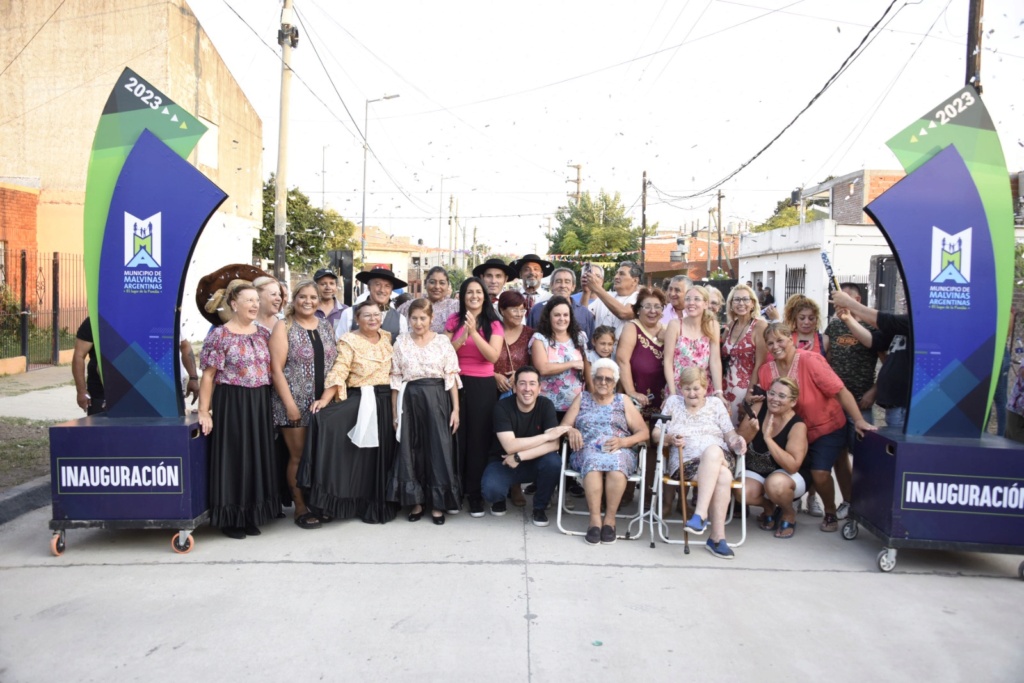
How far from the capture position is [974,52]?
344 inches

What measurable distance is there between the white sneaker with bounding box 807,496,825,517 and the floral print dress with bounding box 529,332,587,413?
6.54ft

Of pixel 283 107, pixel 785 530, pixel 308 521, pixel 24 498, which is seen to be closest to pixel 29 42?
pixel 283 107

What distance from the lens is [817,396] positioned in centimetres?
582

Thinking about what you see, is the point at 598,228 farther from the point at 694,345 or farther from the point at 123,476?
the point at 123,476

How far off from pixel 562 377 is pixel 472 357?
0.73 m

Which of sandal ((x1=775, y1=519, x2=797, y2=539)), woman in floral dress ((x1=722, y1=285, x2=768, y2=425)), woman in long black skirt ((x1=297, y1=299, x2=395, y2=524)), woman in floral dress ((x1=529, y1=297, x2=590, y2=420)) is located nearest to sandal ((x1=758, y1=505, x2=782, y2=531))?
sandal ((x1=775, y1=519, x2=797, y2=539))

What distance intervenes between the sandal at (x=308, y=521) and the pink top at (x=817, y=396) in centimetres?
353

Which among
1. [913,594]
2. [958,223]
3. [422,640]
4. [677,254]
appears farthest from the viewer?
[677,254]

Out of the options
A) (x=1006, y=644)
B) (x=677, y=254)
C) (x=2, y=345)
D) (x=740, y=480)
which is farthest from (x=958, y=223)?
(x=677, y=254)

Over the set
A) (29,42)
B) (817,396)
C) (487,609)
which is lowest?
(487,609)

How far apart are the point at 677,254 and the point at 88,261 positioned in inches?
1439

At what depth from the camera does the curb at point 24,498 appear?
591 cm

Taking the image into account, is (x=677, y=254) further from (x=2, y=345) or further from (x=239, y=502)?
(x=239, y=502)

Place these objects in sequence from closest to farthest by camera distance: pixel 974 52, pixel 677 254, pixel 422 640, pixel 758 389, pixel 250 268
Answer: pixel 422 640
pixel 758 389
pixel 250 268
pixel 974 52
pixel 677 254
